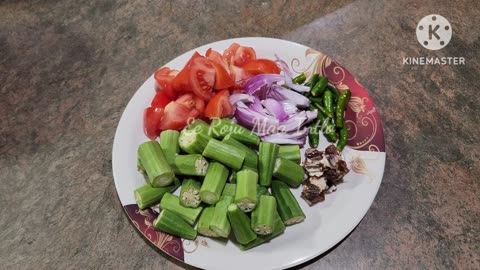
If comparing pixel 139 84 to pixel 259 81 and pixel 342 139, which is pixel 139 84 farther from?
pixel 342 139

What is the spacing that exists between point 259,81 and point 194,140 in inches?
22.0

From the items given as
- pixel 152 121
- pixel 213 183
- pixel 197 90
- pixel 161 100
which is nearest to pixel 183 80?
pixel 197 90

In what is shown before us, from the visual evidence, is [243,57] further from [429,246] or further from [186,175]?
[429,246]

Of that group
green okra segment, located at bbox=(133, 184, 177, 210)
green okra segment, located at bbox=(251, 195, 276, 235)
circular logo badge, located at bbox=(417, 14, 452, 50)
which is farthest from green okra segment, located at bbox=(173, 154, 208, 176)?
circular logo badge, located at bbox=(417, 14, 452, 50)

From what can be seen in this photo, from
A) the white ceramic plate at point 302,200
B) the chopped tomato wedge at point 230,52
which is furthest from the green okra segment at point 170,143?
the chopped tomato wedge at point 230,52

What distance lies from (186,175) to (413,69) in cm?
191

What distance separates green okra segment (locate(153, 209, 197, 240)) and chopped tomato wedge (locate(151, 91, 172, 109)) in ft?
2.26

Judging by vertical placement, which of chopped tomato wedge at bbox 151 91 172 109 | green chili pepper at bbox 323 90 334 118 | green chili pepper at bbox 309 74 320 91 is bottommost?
green chili pepper at bbox 323 90 334 118

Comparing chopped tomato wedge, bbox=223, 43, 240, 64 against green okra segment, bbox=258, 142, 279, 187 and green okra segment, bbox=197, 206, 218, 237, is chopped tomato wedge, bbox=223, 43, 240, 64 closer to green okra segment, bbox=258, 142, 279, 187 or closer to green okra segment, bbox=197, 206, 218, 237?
green okra segment, bbox=258, 142, 279, 187

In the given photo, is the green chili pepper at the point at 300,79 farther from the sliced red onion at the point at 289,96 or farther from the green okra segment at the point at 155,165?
the green okra segment at the point at 155,165

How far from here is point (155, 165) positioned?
2254 millimetres

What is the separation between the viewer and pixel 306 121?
2492mm

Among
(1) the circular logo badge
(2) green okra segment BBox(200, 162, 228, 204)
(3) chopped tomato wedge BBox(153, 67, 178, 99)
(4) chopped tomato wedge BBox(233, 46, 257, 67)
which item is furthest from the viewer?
(1) the circular logo badge

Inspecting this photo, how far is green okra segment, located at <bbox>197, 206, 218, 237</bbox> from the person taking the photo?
215 centimetres
